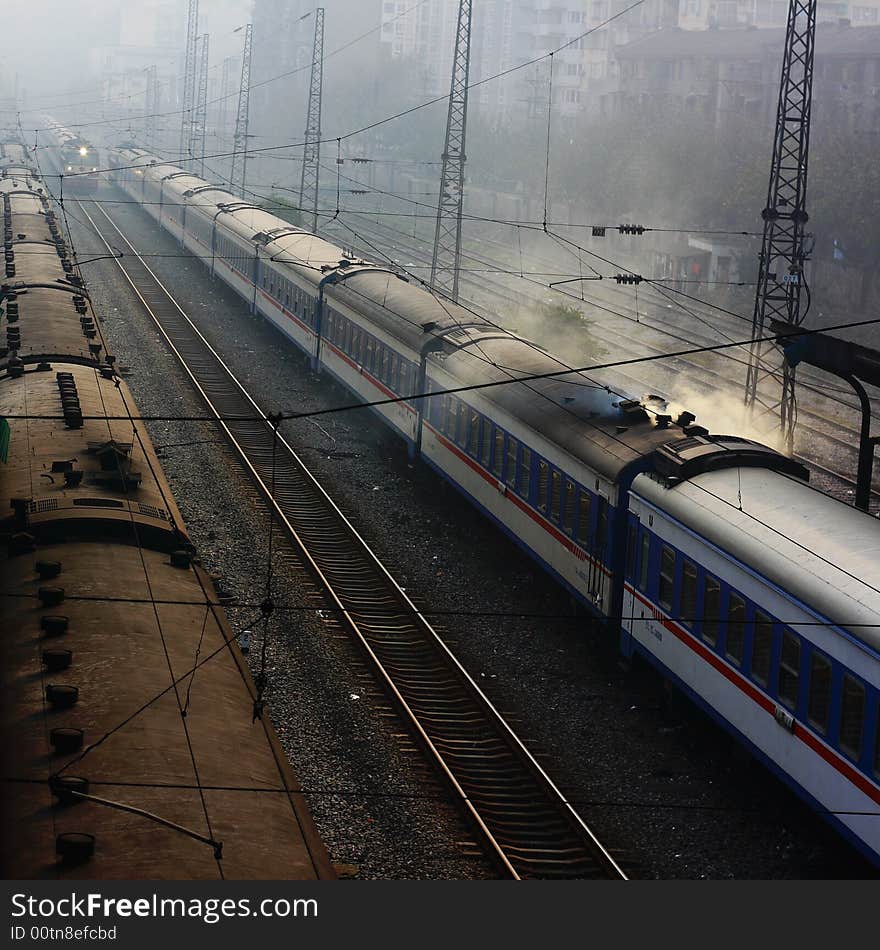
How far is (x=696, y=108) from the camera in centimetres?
7988

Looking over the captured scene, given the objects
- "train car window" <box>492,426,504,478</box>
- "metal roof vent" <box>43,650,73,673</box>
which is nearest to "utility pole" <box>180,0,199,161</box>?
"train car window" <box>492,426,504,478</box>

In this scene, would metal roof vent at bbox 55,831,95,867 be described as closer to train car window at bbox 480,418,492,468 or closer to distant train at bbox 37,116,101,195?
train car window at bbox 480,418,492,468

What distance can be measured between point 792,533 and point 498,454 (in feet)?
27.6

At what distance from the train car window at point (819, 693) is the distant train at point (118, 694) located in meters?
5.56

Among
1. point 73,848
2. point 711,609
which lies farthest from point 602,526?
point 73,848

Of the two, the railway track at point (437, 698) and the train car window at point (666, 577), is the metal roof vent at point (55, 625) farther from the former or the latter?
the train car window at point (666, 577)

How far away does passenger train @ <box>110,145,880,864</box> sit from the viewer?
12.0m

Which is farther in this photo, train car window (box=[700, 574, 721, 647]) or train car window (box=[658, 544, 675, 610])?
train car window (box=[658, 544, 675, 610])

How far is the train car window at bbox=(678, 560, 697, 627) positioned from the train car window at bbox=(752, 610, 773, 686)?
1433 mm

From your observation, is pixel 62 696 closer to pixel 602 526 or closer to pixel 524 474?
pixel 602 526

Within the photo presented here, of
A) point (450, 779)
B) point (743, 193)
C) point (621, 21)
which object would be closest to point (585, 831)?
point (450, 779)

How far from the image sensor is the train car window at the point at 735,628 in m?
13.7

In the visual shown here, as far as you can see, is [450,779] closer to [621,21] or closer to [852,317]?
[852,317]

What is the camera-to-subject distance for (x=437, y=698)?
1656 cm
